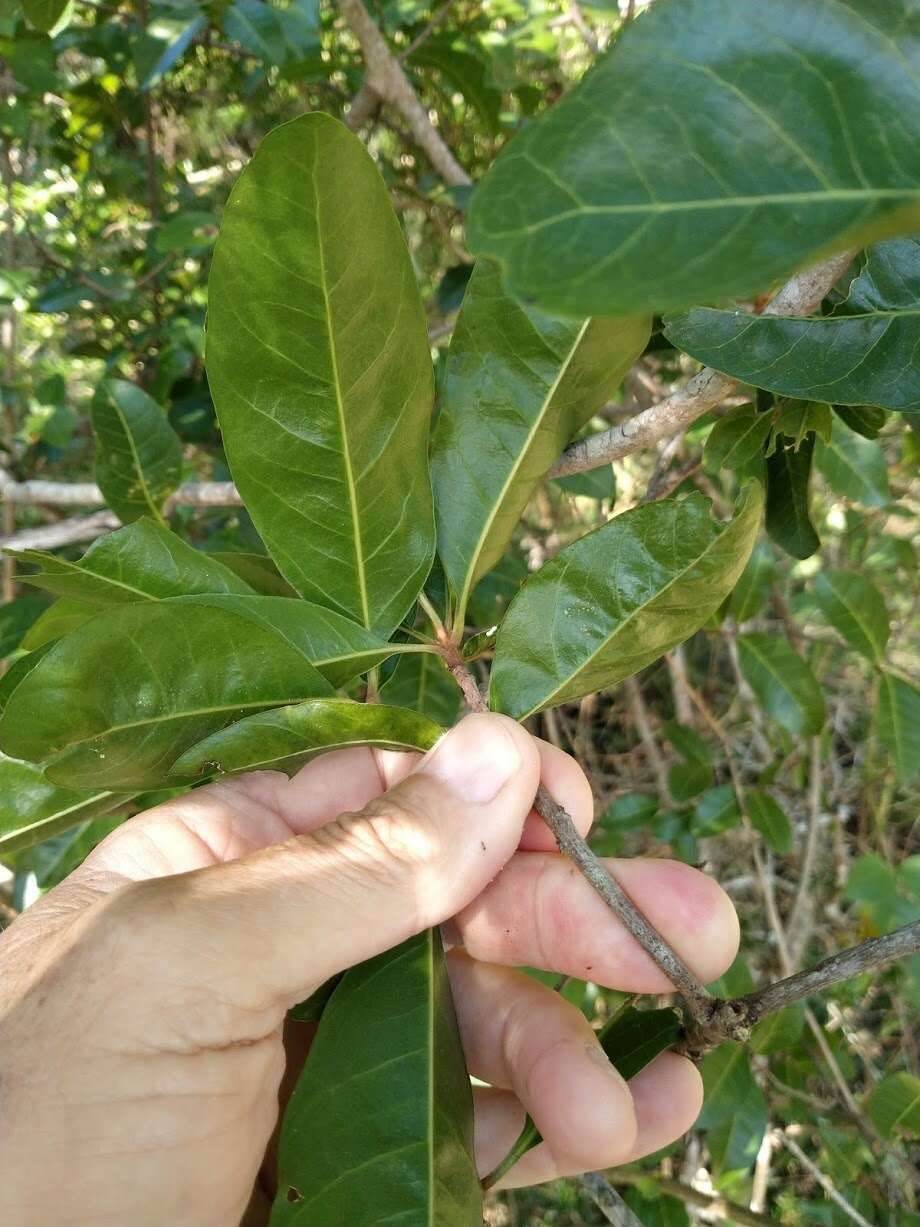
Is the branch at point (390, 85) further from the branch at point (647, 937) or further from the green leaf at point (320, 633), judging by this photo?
the branch at point (647, 937)

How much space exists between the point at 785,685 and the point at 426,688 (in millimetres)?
608

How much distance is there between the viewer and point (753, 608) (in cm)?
158

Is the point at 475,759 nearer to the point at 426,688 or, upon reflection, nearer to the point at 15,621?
the point at 426,688

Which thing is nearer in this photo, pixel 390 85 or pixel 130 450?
pixel 130 450

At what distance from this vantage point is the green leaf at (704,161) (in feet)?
1.37

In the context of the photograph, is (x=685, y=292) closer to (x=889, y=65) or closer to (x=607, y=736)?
(x=889, y=65)

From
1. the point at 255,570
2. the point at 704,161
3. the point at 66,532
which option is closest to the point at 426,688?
the point at 255,570

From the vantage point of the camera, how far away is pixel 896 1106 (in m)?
1.41

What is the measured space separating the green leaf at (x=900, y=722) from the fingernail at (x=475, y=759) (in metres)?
0.90

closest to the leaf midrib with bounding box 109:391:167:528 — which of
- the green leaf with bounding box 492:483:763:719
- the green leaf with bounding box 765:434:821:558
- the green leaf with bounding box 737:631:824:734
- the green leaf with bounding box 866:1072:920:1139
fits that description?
the green leaf with bounding box 492:483:763:719

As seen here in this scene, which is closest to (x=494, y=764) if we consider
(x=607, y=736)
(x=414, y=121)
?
(x=414, y=121)

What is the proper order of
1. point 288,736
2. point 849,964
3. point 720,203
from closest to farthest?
point 720,203
point 849,964
point 288,736

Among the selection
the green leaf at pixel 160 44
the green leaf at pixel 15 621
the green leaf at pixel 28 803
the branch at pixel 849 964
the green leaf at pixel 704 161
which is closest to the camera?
the green leaf at pixel 704 161

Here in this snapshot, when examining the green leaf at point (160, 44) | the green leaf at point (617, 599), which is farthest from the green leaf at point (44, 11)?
the green leaf at point (617, 599)
